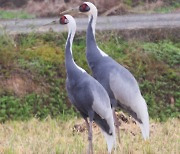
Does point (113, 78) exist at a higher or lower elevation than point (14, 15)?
higher

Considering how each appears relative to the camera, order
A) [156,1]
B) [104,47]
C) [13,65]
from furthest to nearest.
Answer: [156,1], [104,47], [13,65]

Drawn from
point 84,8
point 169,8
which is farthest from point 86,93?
point 169,8

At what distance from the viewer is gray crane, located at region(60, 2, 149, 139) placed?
697cm

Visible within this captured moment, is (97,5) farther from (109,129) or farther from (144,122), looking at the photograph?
(109,129)

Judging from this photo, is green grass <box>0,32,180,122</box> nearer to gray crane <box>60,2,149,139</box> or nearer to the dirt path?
the dirt path

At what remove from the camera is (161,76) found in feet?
38.9

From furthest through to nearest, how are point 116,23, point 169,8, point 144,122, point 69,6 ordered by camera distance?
point 169,8
point 69,6
point 116,23
point 144,122

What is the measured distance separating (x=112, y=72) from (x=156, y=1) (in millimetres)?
12900

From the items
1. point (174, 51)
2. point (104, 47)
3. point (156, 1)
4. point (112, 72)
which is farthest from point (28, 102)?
point (156, 1)

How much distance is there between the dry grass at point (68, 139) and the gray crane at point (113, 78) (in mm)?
343

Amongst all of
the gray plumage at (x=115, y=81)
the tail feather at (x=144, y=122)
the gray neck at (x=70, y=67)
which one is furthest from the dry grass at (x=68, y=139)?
the gray neck at (x=70, y=67)

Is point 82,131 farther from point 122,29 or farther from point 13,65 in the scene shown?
point 122,29

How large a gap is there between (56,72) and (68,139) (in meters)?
4.04

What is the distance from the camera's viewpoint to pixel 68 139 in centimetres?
758
